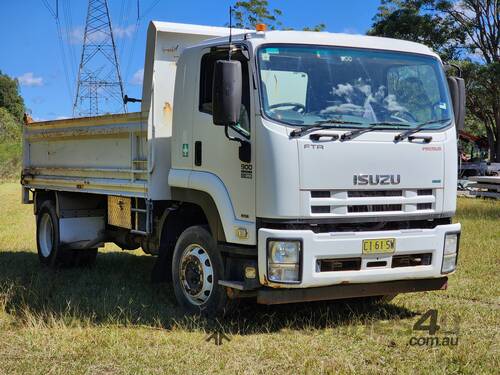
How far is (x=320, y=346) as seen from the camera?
517cm

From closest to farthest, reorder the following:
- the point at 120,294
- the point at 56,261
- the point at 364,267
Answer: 1. the point at 364,267
2. the point at 120,294
3. the point at 56,261

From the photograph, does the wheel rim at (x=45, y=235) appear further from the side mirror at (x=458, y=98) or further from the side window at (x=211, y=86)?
the side mirror at (x=458, y=98)

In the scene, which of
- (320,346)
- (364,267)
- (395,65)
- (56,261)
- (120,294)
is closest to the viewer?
(320,346)

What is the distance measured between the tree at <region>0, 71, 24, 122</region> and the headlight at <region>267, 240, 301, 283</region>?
2247 inches

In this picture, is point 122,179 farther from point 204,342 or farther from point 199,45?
point 204,342

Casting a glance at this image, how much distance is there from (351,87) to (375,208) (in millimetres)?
1083

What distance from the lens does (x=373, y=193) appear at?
18.1 ft

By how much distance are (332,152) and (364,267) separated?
105cm

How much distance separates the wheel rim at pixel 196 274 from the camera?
238 inches

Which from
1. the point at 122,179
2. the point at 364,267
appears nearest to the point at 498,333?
the point at 364,267

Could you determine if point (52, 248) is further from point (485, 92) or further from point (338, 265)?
point (485, 92)

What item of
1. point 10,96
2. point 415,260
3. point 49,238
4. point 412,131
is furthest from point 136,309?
point 10,96

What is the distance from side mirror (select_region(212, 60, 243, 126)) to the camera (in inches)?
204

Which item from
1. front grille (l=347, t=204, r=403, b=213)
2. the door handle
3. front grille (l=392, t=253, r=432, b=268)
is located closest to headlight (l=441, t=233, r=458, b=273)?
front grille (l=392, t=253, r=432, b=268)
